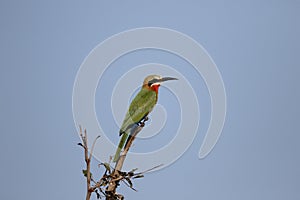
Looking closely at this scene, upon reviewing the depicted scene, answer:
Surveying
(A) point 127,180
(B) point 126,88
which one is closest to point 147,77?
(B) point 126,88

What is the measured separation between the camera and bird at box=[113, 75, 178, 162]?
5.32ft

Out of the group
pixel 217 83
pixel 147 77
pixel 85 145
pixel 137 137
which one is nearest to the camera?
pixel 85 145

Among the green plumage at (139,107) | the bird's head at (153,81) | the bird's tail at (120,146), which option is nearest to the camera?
the bird's tail at (120,146)

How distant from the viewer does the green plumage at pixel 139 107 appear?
1600mm

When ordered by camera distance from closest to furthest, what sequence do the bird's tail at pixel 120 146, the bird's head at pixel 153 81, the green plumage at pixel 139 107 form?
the bird's tail at pixel 120 146 → the green plumage at pixel 139 107 → the bird's head at pixel 153 81

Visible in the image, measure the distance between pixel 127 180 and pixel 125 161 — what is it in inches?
9.9

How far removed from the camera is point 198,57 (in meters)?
1.52

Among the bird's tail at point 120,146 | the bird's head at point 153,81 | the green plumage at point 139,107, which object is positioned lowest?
the bird's tail at point 120,146

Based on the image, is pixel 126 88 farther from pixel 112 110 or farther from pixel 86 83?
pixel 86 83

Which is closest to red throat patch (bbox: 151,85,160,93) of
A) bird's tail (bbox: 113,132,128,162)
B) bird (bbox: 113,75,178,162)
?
bird (bbox: 113,75,178,162)

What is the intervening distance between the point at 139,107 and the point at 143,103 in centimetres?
3

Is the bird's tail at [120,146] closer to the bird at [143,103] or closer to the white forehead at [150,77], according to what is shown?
the bird at [143,103]

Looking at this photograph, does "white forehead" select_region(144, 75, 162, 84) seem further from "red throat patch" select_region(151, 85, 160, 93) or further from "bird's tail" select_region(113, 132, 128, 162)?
"bird's tail" select_region(113, 132, 128, 162)

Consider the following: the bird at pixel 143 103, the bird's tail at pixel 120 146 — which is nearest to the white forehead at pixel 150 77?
the bird at pixel 143 103
